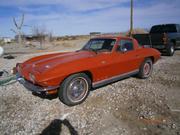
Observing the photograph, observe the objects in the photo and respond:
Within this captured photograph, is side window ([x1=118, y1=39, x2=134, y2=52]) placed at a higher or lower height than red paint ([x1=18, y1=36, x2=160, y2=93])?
higher

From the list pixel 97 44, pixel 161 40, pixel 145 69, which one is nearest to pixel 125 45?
pixel 97 44

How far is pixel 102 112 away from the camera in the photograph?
3727 millimetres

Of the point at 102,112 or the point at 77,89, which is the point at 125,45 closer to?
the point at 77,89

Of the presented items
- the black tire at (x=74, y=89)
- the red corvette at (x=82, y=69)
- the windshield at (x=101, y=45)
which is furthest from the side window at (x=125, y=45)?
the black tire at (x=74, y=89)

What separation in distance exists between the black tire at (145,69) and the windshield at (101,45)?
156cm

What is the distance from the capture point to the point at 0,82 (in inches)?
223

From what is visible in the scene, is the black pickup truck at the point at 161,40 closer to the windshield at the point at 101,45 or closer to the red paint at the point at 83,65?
the red paint at the point at 83,65

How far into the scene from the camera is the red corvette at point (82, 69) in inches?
144

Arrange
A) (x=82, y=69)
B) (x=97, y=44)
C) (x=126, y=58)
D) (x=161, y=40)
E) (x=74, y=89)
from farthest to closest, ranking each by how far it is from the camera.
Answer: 1. (x=161, y=40)
2. (x=97, y=44)
3. (x=126, y=58)
4. (x=74, y=89)
5. (x=82, y=69)

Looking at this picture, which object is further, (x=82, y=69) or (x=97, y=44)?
(x=97, y=44)

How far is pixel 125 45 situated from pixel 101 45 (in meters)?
0.73

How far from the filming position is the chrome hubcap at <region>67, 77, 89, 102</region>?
3.98 m

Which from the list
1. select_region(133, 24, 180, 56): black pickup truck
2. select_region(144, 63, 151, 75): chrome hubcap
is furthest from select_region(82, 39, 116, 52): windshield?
select_region(133, 24, 180, 56): black pickup truck

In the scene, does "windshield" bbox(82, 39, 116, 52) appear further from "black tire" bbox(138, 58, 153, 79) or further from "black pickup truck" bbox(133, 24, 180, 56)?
"black pickup truck" bbox(133, 24, 180, 56)
